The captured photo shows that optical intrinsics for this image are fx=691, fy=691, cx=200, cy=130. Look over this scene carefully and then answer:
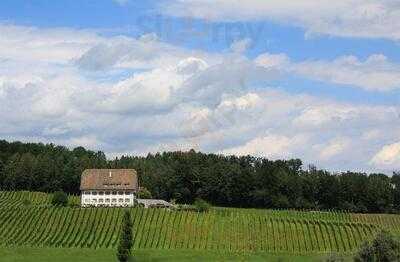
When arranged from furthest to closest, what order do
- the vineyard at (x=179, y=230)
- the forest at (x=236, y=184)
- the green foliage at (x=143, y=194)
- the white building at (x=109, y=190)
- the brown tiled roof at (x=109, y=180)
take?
the forest at (x=236, y=184) < the green foliage at (x=143, y=194) < the brown tiled roof at (x=109, y=180) < the white building at (x=109, y=190) < the vineyard at (x=179, y=230)

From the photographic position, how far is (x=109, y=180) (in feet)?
481

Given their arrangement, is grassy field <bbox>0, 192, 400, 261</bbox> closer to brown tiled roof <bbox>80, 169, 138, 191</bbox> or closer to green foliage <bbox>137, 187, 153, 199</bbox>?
brown tiled roof <bbox>80, 169, 138, 191</bbox>

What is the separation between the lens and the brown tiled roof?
14538cm

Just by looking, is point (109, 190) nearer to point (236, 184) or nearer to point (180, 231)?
point (236, 184)

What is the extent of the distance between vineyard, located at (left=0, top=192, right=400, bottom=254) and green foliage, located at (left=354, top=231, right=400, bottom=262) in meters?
45.4

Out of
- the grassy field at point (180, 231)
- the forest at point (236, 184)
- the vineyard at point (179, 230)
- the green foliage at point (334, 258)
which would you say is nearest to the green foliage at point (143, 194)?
the forest at point (236, 184)

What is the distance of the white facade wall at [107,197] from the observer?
14438 cm

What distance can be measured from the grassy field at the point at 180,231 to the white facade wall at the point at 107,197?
2108 centimetres

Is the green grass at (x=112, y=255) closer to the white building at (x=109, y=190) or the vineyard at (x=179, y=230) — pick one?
the vineyard at (x=179, y=230)

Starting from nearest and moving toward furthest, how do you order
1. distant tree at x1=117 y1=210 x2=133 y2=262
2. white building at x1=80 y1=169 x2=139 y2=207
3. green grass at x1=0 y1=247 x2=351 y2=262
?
1. distant tree at x1=117 y1=210 x2=133 y2=262
2. green grass at x1=0 y1=247 x2=351 y2=262
3. white building at x1=80 y1=169 x2=139 y2=207

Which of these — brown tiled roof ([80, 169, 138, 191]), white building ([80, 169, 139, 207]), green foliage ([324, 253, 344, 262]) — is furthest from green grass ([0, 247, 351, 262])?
brown tiled roof ([80, 169, 138, 191])

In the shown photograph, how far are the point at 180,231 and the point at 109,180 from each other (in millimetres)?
43333

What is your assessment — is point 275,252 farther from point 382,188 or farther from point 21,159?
point 21,159

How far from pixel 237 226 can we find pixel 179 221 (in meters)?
9.52
